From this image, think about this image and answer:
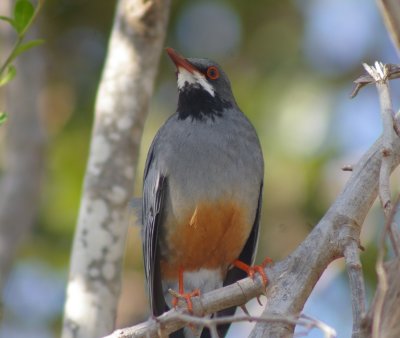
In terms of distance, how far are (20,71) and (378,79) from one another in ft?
18.2

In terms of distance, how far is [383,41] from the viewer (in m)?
11.2

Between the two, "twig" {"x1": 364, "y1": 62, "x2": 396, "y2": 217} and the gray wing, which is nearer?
"twig" {"x1": 364, "y1": 62, "x2": 396, "y2": 217}

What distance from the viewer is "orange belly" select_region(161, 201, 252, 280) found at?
6180mm

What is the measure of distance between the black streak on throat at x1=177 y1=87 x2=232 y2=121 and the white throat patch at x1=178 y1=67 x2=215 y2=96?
0.04 metres

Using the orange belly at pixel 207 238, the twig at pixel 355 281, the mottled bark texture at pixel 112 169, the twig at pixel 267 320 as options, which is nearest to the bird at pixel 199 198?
the orange belly at pixel 207 238

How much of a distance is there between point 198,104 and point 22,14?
2543 millimetres

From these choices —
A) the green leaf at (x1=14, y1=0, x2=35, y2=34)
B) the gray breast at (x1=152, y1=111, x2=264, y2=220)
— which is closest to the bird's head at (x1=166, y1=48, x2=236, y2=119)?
the gray breast at (x1=152, y1=111, x2=264, y2=220)

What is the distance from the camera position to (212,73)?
696cm

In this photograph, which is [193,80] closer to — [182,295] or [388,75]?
[182,295]

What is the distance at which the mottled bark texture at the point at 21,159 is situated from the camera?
8438mm

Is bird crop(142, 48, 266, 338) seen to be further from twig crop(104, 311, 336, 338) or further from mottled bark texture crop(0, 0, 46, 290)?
mottled bark texture crop(0, 0, 46, 290)

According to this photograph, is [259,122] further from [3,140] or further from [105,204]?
[105,204]

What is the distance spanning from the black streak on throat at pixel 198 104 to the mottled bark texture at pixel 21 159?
2475 mm

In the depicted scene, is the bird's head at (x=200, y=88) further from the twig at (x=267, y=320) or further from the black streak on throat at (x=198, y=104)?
the twig at (x=267, y=320)
